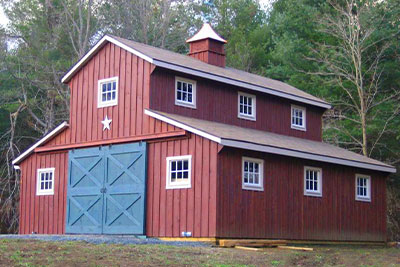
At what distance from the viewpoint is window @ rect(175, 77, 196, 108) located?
22172mm

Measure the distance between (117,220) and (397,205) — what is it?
19.0 metres

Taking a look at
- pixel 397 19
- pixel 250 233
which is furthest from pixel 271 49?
pixel 250 233

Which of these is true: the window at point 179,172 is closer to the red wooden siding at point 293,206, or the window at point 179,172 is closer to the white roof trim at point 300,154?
the red wooden siding at point 293,206

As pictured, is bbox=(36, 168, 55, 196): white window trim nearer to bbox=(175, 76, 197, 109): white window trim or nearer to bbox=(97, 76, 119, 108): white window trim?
bbox=(97, 76, 119, 108): white window trim

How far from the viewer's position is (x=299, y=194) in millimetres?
22469

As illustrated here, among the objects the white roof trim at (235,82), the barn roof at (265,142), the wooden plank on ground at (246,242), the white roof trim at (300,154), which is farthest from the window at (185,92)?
the wooden plank on ground at (246,242)

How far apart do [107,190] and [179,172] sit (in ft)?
10.3

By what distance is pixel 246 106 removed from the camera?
24.7 metres

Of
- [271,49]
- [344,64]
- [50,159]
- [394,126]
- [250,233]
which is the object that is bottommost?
[250,233]

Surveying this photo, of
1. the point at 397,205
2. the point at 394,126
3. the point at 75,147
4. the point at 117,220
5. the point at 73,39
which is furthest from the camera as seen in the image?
the point at 73,39

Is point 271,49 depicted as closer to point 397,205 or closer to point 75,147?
point 397,205

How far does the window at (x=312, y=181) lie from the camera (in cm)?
2294

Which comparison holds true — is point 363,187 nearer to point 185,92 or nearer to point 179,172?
point 185,92

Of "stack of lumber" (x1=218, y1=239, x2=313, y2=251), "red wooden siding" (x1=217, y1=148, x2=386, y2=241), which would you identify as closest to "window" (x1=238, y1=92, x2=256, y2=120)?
"red wooden siding" (x1=217, y1=148, x2=386, y2=241)
